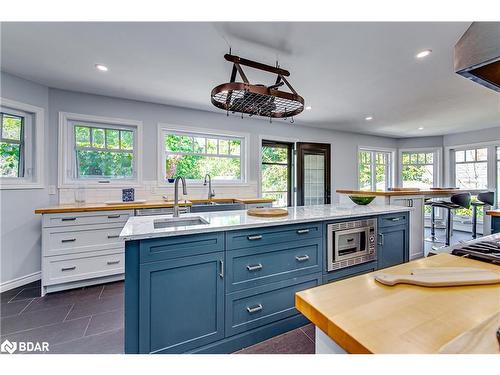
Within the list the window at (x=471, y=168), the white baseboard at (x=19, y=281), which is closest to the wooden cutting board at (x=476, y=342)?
the white baseboard at (x=19, y=281)

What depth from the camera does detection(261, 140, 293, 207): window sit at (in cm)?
507

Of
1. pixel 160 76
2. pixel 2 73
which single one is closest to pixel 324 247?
pixel 160 76

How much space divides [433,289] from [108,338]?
227 cm

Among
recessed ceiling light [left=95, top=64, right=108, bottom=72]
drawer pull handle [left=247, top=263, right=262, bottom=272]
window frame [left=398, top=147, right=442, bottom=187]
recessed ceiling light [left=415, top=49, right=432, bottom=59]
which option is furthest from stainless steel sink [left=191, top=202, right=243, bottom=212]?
window frame [left=398, top=147, right=442, bottom=187]

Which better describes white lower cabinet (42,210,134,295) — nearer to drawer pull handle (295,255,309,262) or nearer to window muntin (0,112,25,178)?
window muntin (0,112,25,178)

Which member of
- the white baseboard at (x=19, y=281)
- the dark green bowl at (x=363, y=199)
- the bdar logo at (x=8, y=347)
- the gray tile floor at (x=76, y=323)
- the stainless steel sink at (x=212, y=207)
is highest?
the dark green bowl at (x=363, y=199)

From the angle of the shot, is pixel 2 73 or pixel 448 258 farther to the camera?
pixel 2 73

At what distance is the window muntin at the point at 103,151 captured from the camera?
344cm

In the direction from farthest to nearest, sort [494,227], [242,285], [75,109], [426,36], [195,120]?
[195,120] < [75,109] < [494,227] < [426,36] < [242,285]

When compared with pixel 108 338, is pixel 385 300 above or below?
above

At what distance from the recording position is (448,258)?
1.03 meters

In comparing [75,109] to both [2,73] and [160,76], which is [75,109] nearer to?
[2,73]

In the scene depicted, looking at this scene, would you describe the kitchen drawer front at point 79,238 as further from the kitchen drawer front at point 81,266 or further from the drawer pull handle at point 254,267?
the drawer pull handle at point 254,267

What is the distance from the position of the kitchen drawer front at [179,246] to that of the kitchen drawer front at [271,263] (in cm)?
15
